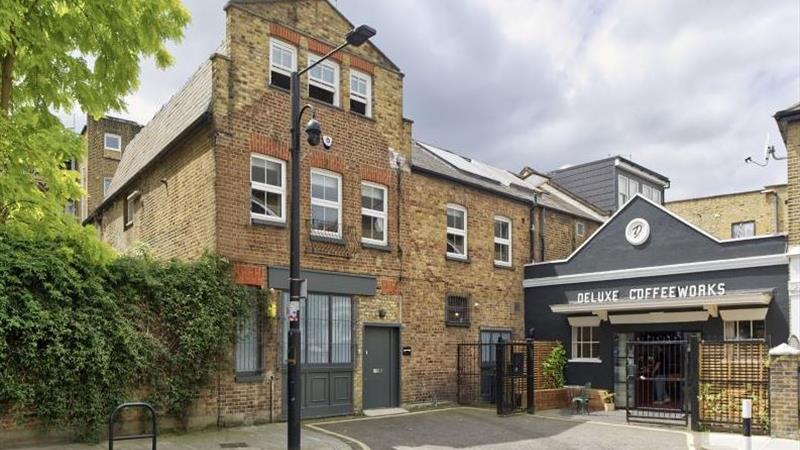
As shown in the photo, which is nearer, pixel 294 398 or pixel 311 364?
pixel 294 398

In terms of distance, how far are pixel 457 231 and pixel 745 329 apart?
792 cm

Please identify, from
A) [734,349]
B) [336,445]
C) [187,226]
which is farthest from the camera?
[187,226]

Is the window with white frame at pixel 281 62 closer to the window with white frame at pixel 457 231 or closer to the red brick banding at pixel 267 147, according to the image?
the red brick banding at pixel 267 147

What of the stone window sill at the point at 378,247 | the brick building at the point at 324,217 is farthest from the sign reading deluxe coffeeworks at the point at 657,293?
the stone window sill at the point at 378,247

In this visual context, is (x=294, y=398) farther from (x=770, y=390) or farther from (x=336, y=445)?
(x=770, y=390)

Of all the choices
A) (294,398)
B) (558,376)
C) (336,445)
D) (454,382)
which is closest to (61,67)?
(294,398)

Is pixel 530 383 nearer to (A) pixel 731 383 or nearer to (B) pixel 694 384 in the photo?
(B) pixel 694 384

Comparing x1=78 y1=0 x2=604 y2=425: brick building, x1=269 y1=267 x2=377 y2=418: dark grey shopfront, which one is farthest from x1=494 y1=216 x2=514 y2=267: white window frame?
x1=269 y1=267 x2=377 y2=418: dark grey shopfront

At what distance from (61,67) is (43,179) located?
1788mm

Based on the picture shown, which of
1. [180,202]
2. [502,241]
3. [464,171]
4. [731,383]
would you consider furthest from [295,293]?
[502,241]

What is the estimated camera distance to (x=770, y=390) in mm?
12508

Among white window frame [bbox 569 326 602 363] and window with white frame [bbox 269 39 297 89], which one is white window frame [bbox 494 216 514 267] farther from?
window with white frame [bbox 269 39 297 89]

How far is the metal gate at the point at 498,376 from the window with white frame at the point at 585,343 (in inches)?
76.5

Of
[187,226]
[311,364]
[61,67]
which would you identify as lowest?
[311,364]
